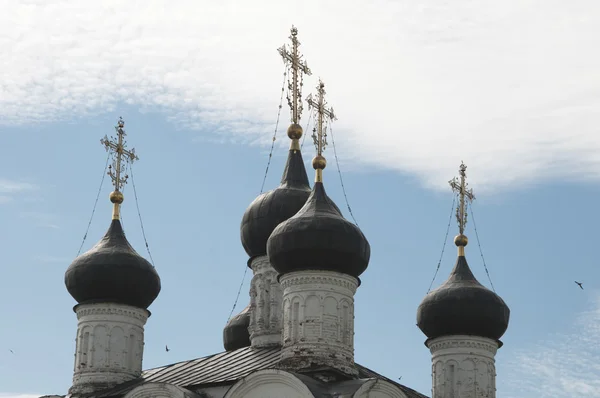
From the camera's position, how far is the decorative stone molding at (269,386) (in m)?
23.4

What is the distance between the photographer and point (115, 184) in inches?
1161

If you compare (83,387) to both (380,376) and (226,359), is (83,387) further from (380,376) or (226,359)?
(380,376)

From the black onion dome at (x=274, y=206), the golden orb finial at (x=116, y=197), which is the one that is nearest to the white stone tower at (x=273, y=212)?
the black onion dome at (x=274, y=206)

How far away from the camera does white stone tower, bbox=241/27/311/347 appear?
1108 inches

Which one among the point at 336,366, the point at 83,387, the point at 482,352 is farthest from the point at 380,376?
the point at 83,387

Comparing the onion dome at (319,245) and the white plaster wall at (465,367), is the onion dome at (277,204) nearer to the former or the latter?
the onion dome at (319,245)

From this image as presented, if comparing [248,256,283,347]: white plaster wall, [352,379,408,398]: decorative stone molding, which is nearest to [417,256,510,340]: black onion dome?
[248,256,283,347]: white plaster wall

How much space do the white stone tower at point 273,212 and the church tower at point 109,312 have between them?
2071mm

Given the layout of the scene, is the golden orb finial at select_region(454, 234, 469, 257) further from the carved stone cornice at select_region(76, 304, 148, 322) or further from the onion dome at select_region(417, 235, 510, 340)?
the carved stone cornice at select_region(76, 304, 148, 322)

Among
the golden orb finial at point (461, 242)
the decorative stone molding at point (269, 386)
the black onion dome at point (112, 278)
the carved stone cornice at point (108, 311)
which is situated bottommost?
the decorative stone molding at point (269, 386)

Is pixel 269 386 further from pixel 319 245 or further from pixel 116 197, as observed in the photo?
pixel 116 197

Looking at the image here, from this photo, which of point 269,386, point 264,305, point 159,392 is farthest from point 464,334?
point 159,392

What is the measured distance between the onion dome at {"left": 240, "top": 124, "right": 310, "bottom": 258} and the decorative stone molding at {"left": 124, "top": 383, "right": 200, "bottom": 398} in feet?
15.3

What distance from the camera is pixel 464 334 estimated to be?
92.3 ft
